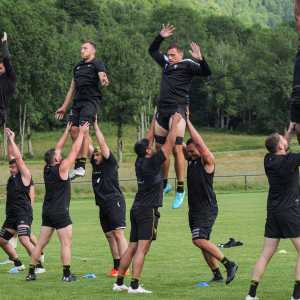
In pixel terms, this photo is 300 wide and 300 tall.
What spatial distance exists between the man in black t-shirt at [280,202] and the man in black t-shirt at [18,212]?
5.25 m

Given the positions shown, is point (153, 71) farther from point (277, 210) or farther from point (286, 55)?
point (277, 210)

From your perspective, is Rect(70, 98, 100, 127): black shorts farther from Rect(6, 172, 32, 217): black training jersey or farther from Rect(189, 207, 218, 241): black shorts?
Rect(189, 207, 218, 241): black shorts

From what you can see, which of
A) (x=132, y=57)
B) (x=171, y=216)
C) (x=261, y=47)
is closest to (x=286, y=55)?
(x=261, y=47)

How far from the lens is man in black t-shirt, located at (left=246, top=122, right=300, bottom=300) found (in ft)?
21.7

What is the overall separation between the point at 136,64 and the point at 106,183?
160 ft

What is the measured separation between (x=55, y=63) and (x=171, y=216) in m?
39.0

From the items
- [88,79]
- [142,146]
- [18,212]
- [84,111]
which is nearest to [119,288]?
[142,146]

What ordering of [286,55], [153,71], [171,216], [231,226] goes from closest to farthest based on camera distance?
[231,226] < [171,216] < [153,71] < [286,55]

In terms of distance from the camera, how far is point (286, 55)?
8181 cm

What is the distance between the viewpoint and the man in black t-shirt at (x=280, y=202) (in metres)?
6.61

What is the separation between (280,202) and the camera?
22.2 ft

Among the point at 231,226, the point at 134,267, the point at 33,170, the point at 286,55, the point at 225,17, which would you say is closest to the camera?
the point at 134,267

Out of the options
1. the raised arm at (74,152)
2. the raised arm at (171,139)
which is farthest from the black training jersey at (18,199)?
the raised arm at (171,139)

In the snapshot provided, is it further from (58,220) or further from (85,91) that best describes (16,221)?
(85,91)
